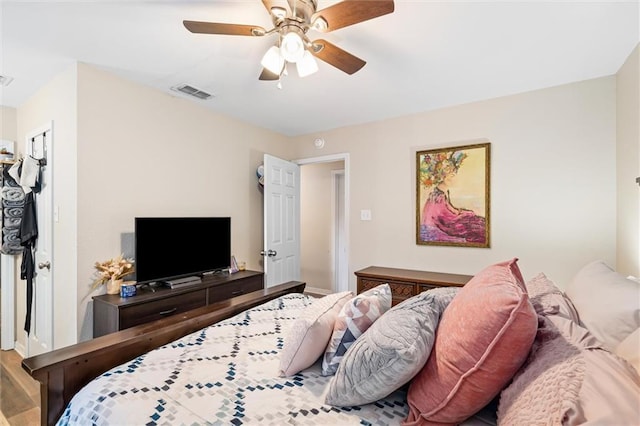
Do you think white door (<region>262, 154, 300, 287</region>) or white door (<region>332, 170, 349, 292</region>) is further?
white door (<region>332, 170, 349, 292</region>)

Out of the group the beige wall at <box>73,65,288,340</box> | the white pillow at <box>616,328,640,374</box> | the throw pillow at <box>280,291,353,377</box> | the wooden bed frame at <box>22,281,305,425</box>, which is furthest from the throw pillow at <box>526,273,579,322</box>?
the beige wall at <box>73,65,288,340</box>

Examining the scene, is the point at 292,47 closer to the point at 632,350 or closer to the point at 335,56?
the point at 335,56

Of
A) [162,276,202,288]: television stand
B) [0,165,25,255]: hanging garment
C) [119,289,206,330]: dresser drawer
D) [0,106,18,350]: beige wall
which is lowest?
[119,289,206,330]: dresser drawer

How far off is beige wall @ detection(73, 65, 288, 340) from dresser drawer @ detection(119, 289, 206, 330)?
0.44 meters

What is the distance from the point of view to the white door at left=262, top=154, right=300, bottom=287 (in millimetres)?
3602

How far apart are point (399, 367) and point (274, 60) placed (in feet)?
5.61

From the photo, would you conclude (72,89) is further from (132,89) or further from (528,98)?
(528,98)

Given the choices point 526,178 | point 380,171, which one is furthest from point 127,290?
point 526,178

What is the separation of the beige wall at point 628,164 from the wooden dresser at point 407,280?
1108mm

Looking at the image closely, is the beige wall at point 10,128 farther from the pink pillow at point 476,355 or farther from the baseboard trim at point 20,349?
the pink pillow at point 476,355

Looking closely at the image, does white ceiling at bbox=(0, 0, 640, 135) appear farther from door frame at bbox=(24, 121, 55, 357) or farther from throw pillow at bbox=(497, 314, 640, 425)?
throw pillow at bbox=(497, 314, 640, 425)

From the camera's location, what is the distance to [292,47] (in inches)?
63.3

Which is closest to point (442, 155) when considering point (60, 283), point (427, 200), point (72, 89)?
point (427, 200)

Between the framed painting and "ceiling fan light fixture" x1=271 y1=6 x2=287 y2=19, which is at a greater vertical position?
"ceiling fan light fixture" x1=271 y1=6 x2=287 y2=19
